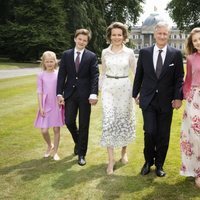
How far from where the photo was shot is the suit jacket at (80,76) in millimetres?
6250

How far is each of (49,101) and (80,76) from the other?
830 millimetres

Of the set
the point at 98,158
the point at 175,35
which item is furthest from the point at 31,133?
the point at 175,35

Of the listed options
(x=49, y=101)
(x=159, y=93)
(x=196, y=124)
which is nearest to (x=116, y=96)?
(x=159, y=93)

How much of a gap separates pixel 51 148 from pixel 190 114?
2725 millimetres

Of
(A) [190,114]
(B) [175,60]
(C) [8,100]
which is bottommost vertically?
(C) [8,100]

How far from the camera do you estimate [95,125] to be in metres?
9.77

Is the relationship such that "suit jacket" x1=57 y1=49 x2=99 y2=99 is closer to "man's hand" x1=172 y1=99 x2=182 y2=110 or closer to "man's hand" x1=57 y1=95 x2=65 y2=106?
"man's hand" x1=57 y1=95 x2=65 y2=106

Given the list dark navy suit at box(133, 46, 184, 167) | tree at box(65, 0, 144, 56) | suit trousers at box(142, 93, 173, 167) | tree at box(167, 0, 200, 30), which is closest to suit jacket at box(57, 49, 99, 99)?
dark navy suit at box(133, 46, 184, 167)

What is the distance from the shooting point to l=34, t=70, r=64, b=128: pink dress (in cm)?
671

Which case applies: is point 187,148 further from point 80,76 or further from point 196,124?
point 80,76

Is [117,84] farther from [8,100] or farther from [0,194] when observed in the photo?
[8,100]

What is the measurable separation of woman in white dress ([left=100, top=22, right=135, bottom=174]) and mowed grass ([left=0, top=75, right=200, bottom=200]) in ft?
1.54

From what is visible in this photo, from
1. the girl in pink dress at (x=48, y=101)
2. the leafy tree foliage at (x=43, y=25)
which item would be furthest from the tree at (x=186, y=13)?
the girl in pink dress at (x=48, y=101)

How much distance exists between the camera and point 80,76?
6.26 m
